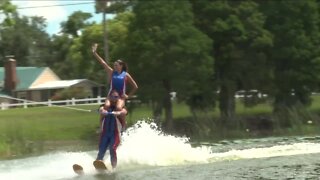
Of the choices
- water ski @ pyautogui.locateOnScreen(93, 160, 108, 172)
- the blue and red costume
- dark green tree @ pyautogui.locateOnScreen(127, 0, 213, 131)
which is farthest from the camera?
dark green tree @ pyautogui.locateOnScreen(127, 0, 213, 131)

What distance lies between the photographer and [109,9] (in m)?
50.7

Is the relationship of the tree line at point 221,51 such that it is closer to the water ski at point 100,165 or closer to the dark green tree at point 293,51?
the dark green tree at point 293,51

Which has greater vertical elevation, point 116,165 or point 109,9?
point 109,9

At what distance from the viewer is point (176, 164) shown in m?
16.8

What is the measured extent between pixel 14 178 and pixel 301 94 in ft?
116

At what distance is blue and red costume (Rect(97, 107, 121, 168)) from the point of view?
16.2 m

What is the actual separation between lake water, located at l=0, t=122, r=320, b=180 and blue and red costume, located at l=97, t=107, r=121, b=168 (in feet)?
1.79

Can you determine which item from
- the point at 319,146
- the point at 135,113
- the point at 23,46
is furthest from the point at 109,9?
the point at 23,46

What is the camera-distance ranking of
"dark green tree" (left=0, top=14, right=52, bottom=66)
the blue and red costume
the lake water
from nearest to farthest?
the lake water < the blue and red costume < "dark green tree" (left=0, top=14, right=52, bottom=66)

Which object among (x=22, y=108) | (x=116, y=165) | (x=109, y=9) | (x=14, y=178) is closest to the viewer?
(x=14, y=178)

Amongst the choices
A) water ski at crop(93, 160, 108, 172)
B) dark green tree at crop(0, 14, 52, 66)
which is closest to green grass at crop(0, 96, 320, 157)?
water ski at crop(93, 160, 108, 172)

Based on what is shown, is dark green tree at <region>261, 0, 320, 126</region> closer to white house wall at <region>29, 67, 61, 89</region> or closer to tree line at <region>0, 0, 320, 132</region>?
tree line at <region>0, 0, 320, 132</region>

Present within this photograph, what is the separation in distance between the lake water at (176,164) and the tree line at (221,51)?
21.9 meters

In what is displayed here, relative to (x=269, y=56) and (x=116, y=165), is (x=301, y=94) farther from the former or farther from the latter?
(x=116, y=165)
